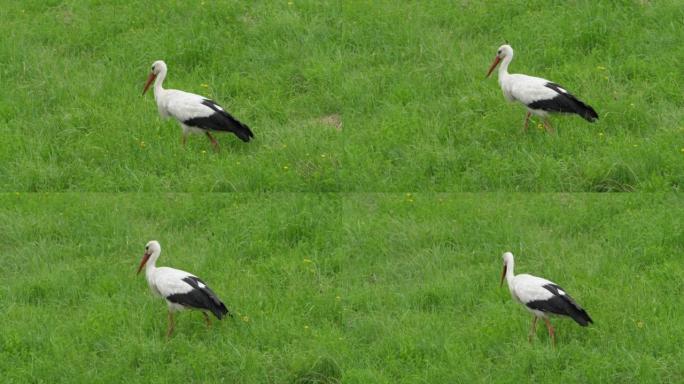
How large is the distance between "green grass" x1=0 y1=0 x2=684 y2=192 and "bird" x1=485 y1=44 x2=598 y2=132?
0.73 ft

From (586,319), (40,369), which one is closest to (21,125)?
(40,369)

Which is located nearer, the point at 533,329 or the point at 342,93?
the point at 533,329

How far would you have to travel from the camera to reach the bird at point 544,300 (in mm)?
11953

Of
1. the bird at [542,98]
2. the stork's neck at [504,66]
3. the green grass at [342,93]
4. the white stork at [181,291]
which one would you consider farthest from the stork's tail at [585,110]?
the white stork at [181,291]

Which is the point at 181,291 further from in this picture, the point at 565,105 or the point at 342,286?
the point at 565,105

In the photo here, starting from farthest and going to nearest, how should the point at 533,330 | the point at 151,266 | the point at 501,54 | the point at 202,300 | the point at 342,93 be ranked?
the point at 342,93
the point at 501,54
the point at 151,266
the point at 202,300
the point at 533,330

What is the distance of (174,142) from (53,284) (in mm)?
1871

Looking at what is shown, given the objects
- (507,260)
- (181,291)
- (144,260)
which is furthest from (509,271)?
(144,260)

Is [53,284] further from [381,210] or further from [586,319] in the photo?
[586,319]

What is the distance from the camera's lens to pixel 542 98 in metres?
13.8

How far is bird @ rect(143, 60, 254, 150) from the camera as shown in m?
13.9

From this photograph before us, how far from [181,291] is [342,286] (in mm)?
1499

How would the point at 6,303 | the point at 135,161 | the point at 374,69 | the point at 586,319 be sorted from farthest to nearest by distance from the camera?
the point at 374,69 < the point at 135,161 < the point at 6,303 < the point at 586,319

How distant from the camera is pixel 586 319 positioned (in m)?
11.9
